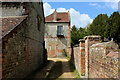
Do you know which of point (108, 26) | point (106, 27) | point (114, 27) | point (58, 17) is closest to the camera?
point (114, 27)

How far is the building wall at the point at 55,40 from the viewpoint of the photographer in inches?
916

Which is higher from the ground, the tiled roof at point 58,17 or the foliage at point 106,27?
the tiled roof at point 58,17

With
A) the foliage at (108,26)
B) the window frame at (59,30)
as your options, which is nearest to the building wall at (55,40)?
the window frame at (59,30)

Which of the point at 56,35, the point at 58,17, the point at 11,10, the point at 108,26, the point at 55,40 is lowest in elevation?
the point at 55,40

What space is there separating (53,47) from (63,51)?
2.36 metres

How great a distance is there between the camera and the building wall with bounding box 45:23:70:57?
23266 mm

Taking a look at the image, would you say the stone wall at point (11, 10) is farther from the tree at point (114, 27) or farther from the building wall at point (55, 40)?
the tree at point (114, 27)

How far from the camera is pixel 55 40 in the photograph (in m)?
23.7

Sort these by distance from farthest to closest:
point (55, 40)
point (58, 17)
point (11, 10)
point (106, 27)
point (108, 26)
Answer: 1. point (58, 17)
2. point (55, 40)
3. point (106, 27)
4. point (108, 26)
5. point (11, 10)

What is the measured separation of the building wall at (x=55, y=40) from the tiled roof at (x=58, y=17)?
97cm

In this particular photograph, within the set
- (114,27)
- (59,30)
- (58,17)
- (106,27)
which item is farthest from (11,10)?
(106,27)

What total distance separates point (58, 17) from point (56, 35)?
4.41 metres

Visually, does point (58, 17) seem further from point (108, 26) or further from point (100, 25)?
point (108, 26)

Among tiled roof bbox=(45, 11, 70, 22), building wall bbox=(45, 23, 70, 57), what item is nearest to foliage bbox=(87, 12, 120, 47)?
building wall bbox=(45, 23, 70, 57)
